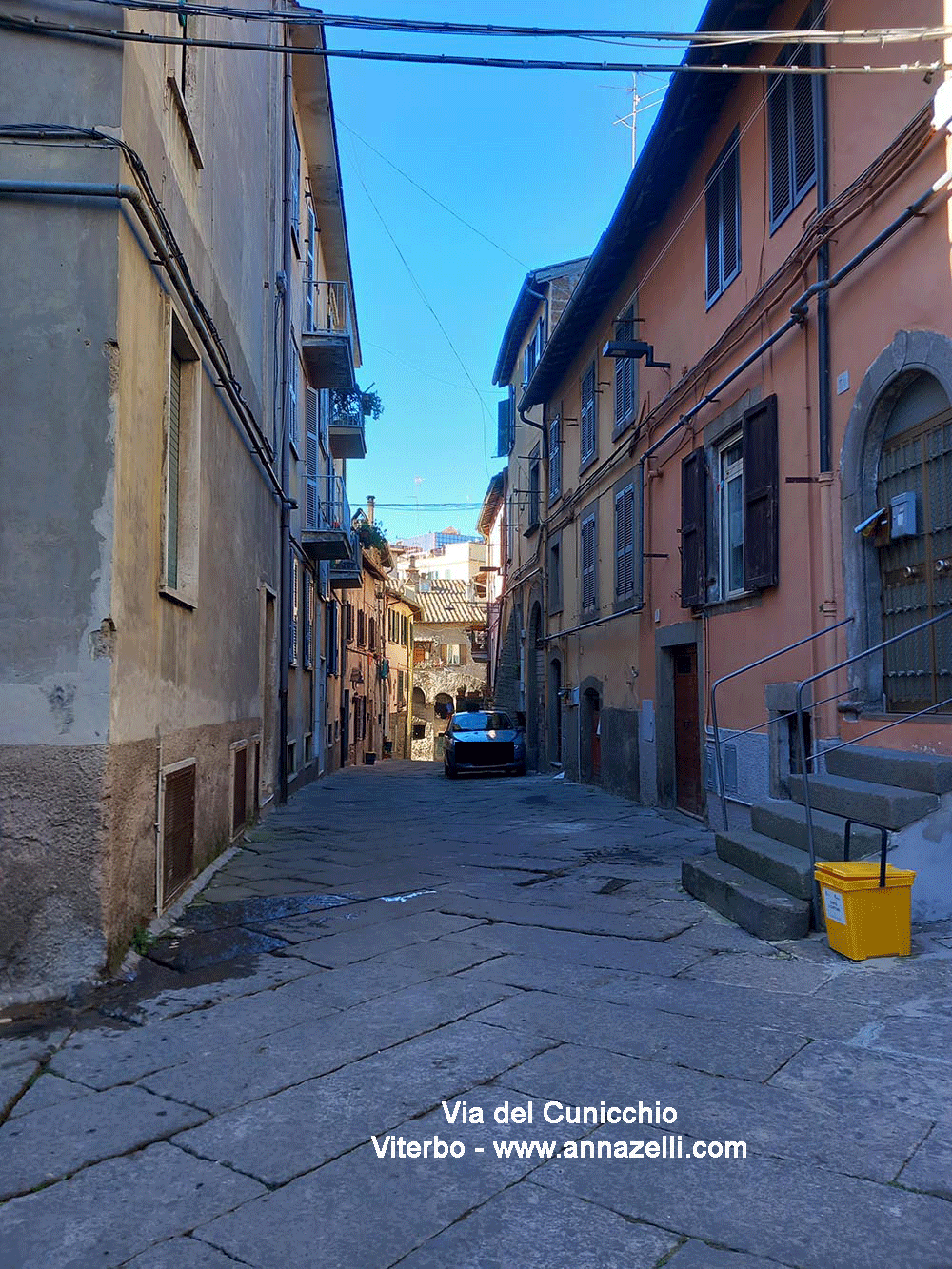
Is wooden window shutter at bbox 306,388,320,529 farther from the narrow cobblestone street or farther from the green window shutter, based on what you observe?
the narrow cobblestone street

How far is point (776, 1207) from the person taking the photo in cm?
255

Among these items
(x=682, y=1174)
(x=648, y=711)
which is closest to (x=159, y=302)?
(x=682, y=1174)

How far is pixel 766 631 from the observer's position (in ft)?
28.0

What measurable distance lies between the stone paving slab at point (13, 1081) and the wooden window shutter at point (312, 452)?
41.9 ft

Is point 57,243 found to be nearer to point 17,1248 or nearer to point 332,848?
point 17,1248

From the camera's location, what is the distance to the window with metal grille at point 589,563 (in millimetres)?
15438

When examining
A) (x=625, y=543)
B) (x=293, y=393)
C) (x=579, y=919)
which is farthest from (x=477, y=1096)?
(x=293, y=393)

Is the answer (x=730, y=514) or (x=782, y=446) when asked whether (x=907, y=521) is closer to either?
(x=782, y=446)

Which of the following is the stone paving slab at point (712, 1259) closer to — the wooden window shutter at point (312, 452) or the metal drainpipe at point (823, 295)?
the metal drainpipe at point (823, 295)

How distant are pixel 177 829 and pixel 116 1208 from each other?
3.58 metres

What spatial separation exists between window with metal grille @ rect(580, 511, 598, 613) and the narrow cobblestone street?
9.70 metres

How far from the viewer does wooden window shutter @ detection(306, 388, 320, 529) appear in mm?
16375

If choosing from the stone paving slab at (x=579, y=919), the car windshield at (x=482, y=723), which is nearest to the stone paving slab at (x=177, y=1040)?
the stone paving slab at (x=579, y=919)

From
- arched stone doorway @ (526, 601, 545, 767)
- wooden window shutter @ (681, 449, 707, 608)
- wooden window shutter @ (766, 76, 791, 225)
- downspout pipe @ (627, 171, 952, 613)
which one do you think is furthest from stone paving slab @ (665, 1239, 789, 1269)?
arched stone doorway @ (526, 601, 545, 767)
